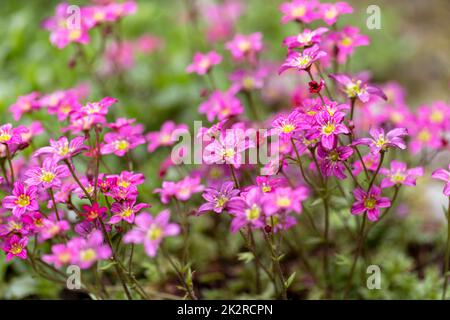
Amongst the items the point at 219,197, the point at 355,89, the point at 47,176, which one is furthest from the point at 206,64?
the point at 47,176

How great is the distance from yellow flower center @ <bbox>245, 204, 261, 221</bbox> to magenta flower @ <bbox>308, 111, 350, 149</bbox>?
0.34 m

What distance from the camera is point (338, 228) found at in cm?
301

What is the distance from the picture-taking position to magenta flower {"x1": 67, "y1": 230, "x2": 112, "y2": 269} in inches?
62.6

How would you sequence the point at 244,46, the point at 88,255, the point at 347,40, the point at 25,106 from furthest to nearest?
the point at 244,46
the point at 25,106
the point at 347,40
the point at 88,255

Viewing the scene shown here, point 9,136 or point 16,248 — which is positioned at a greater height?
point 9,136

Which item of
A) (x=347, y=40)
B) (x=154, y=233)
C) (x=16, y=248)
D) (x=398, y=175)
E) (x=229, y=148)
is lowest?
(x=16, y=248)

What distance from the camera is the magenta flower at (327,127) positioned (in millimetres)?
1857

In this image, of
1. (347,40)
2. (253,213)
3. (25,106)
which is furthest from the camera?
(25,106)

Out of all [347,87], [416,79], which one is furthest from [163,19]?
[347,87]

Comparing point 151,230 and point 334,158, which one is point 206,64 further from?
point 151,230

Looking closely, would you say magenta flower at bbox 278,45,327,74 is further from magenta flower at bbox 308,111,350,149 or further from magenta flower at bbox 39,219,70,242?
magenta flower at bbox 39,219,70,242

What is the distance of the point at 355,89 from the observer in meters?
2.14

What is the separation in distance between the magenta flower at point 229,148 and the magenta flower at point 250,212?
0.15 metres

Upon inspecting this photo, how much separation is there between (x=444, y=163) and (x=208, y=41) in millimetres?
2015
